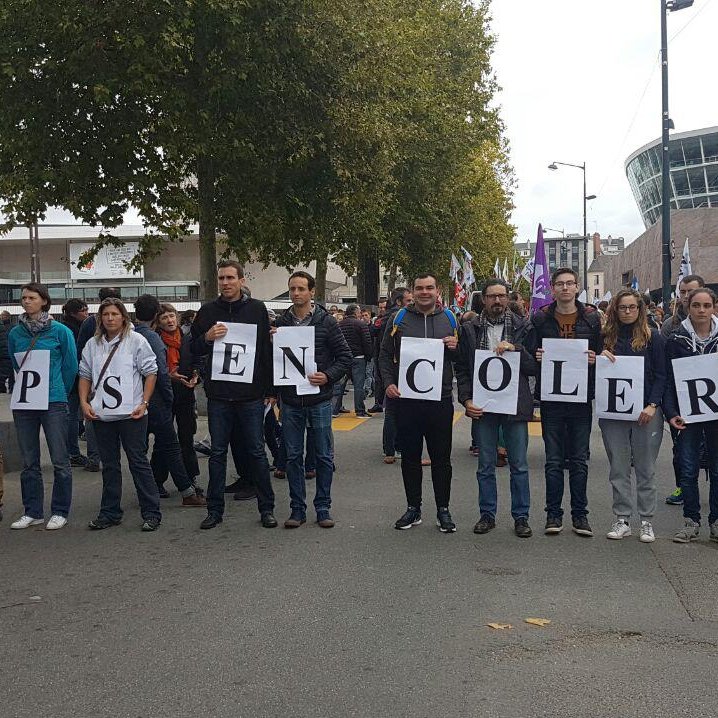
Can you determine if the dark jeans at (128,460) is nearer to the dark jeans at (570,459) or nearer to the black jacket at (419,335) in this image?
the black jacket at (419,335)

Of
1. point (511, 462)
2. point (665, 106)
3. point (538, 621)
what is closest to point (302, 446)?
point (511, 462)

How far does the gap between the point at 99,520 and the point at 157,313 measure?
2049 mm

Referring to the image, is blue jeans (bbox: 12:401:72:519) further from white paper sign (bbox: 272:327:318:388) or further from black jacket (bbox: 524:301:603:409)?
black jacket (bbox: 524:301:603:409)

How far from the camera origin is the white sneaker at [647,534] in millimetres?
7109

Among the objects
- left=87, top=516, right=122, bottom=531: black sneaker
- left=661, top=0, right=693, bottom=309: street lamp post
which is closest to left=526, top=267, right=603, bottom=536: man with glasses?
left=87, top=516, right=122, bottom=531: black sneaker

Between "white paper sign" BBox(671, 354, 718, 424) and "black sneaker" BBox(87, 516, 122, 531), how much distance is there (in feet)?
14.9

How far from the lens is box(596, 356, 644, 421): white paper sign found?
7125 millimetres

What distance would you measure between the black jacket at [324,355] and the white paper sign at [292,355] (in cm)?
6

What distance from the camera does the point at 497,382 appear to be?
738cm

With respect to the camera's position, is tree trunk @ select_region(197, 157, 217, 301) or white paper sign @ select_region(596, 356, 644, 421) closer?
white paper sign @ select_region(596, 356, 644, 421)

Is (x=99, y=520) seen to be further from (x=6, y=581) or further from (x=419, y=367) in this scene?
(x=419, y=367)

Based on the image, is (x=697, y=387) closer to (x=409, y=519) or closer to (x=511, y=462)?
(x=511, y=462)

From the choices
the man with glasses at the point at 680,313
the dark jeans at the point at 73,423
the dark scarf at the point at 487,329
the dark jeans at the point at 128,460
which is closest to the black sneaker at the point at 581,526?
the man with glasses at the point at 680,313

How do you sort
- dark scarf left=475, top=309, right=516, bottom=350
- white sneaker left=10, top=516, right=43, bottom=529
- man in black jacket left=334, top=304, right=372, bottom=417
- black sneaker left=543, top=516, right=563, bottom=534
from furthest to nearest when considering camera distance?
man in black jacket left=334, top=304, right=372, bottom=417 < white sneaker left=10, top=516, right=43, bottom=529 < dark scarf left=475, top=309, right=516, bottom=350 < black sneaker left=543, top=516, right=563, bottom=534
